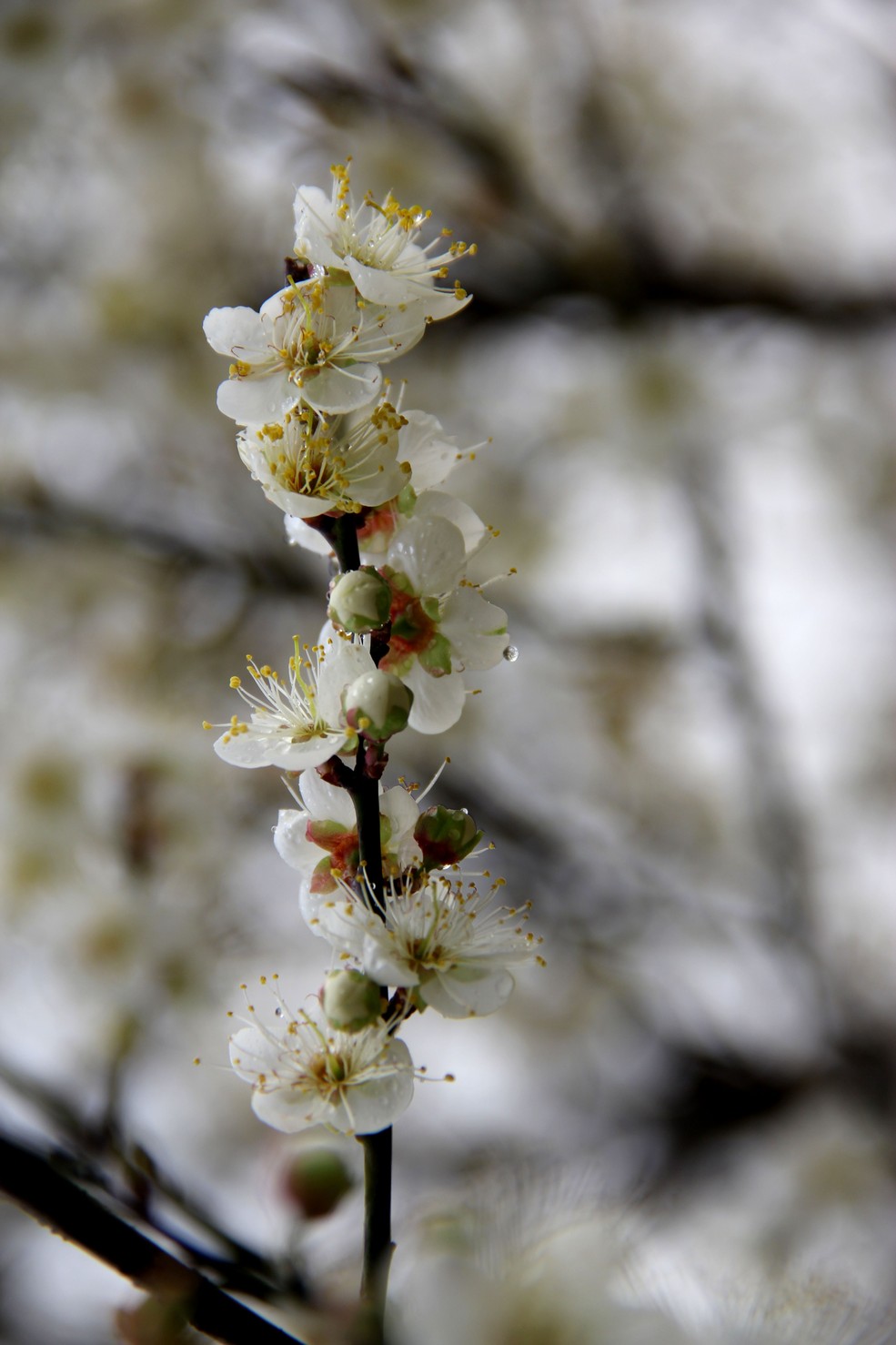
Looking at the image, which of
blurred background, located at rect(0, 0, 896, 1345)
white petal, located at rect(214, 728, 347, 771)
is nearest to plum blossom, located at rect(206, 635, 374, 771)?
white petal, located at rect(214, 728, 347, 771)

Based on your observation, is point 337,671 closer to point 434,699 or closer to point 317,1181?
point 434,699

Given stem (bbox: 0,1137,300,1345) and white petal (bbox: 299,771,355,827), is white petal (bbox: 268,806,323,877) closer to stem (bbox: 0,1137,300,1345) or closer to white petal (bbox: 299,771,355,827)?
white petal (bbox: 299,771,355,827)

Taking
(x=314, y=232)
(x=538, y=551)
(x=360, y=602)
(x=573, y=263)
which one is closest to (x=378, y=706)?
(x=360, y=602)

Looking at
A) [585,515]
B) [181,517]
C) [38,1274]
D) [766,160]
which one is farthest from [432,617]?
[766,160]

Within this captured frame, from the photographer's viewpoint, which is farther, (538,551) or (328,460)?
(538,551)

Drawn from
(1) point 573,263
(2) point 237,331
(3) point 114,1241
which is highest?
(1) point 573,263

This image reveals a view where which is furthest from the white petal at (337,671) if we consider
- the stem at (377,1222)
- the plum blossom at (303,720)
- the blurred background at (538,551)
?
the blurred background at (538,551)

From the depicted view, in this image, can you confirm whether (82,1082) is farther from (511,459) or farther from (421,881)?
(511,459)
